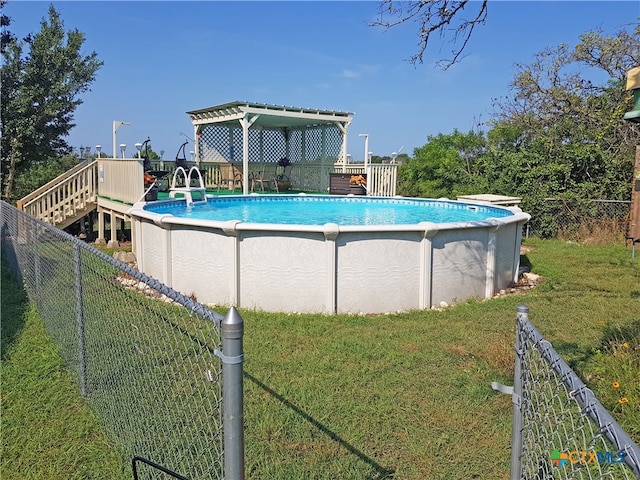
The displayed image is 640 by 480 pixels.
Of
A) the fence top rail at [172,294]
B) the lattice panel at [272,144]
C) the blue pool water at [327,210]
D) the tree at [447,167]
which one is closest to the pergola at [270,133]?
the lattice panel at [272,144]

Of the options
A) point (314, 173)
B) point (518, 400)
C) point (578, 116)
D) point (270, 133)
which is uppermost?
point (578, 116)

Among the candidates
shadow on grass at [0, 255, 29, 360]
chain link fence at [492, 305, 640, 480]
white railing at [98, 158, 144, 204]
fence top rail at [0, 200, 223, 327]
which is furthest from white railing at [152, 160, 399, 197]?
chain link fence at [492, 305, 640, 480]

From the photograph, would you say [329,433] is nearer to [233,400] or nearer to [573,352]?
[233,400]

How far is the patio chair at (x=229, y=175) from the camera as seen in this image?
19.6 m

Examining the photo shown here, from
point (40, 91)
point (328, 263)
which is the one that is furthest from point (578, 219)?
point (40, 91)

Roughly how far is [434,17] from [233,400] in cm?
400

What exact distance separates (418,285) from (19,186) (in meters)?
16.4

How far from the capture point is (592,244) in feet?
38.9

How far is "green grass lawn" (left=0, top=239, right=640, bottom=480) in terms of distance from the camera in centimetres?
290

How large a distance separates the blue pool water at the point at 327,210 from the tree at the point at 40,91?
5834mm

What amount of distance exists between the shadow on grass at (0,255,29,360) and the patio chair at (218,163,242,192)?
39.0 feet

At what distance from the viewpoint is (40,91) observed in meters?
14.6

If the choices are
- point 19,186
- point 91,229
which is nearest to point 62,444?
point 91,229

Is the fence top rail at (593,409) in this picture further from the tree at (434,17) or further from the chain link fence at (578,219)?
the chain link fence at (578,219)
